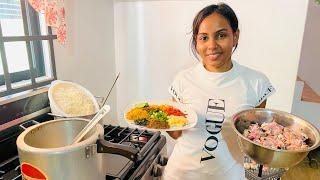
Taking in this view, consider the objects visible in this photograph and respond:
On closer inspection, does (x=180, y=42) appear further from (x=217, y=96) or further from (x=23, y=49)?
(x=23, y=49)

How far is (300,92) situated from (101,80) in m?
1.65

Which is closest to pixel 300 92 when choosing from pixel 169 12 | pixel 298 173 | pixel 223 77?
pixel 298 173

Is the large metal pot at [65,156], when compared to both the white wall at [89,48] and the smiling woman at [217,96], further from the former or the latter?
the white wall at [89,48]

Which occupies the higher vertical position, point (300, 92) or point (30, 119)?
point (30, 119)

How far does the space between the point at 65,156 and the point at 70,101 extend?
465mm

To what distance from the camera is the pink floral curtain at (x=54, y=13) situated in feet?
3.49

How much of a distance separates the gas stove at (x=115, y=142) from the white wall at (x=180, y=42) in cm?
69

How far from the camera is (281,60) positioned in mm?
1387

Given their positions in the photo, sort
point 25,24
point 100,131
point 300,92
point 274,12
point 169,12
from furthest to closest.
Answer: point 300,92, point 169,12, point 274,12, point 25,24, point 100,131

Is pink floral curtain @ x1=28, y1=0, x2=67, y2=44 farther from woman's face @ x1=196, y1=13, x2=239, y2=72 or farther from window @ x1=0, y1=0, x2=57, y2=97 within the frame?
woman's face @ x1=196, y1=13, x2=239, y2=72

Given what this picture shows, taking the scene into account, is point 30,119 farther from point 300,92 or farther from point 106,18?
point 300,92

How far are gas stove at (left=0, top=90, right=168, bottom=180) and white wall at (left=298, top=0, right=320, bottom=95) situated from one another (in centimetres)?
214

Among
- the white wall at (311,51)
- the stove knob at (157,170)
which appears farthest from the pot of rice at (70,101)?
the white wall at (311,51)

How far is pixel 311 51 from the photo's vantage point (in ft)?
8.22
